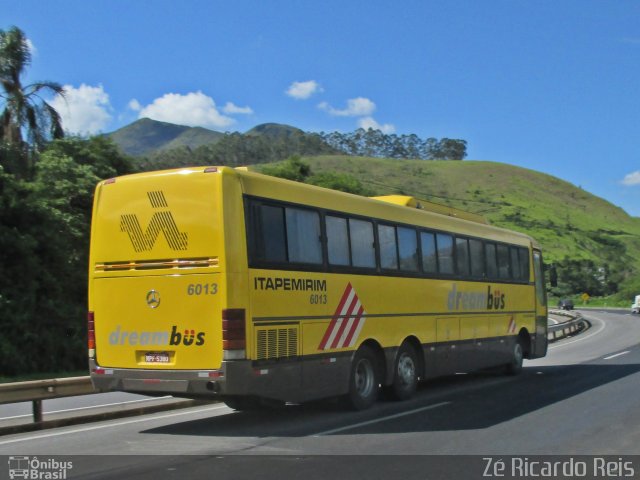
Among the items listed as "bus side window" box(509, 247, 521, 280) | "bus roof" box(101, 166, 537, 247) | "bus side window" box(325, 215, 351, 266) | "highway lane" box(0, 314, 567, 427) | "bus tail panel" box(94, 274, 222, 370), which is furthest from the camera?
"bus side window" box(509, 247, 521, 280)

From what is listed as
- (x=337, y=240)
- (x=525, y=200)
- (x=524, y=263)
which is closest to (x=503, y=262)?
(x=524, y=263)

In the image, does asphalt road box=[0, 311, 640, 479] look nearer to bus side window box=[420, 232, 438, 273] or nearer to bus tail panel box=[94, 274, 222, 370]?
bus tail panel box=[94, 274, 222, 370]

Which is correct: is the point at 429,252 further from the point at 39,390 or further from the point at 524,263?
the point at 39,390

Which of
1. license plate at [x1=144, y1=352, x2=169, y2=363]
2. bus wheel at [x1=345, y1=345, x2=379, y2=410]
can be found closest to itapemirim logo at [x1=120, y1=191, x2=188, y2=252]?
license plate at [x1=144, y1=352, x2=169, y2=363]

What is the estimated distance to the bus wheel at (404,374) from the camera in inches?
510

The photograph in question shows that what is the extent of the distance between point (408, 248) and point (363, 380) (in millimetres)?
2683

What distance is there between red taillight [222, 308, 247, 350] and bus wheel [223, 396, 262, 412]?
941 mm

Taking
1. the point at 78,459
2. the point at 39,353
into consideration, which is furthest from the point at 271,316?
the point at 39,353

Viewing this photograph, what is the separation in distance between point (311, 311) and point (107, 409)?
4.01m

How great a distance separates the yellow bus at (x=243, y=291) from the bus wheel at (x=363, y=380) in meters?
0.02

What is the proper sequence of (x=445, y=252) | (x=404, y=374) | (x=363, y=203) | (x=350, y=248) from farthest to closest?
(x=445, y=252), (x=404, y=374), (x=363, y=203), (x=350, y=248)

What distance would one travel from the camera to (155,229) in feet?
33.6

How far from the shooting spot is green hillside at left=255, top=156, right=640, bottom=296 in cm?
12369

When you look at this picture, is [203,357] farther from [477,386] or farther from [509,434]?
[477,386]
